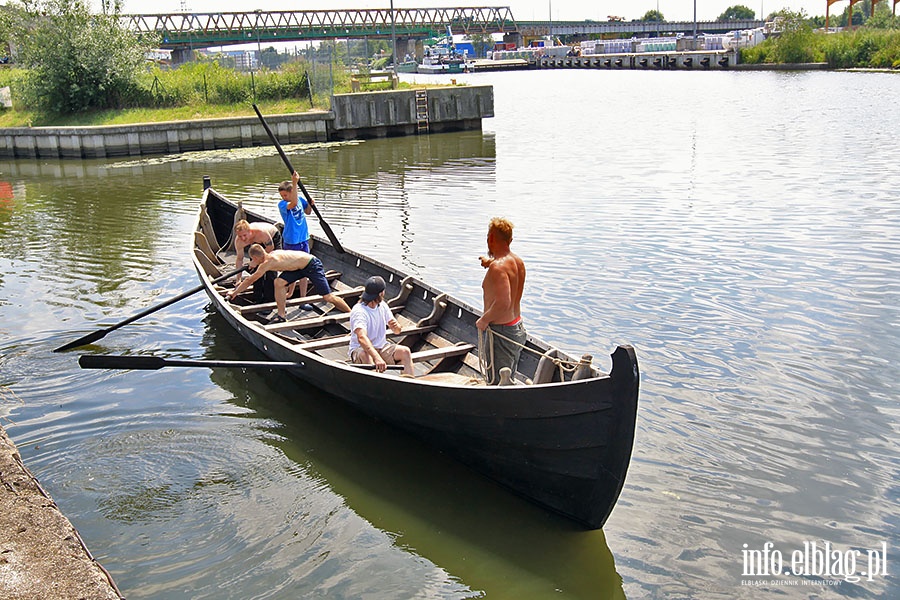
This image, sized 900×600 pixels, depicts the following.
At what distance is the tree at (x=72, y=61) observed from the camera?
3675cm

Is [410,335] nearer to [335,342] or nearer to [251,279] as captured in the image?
[335,342]

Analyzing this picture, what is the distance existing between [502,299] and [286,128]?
94.2 ft

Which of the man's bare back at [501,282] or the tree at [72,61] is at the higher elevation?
the tree at [72,61]

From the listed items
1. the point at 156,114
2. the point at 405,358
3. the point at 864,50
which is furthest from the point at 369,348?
the point at 864,50

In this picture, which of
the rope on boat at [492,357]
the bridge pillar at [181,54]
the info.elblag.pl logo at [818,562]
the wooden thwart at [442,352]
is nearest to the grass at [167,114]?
the wooden thwart at [442,352]

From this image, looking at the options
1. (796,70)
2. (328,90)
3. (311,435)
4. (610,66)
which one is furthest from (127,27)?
(610,66)

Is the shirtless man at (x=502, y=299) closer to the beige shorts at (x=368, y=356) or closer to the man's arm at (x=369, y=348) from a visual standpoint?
the man's arm at (x=369, y=348)

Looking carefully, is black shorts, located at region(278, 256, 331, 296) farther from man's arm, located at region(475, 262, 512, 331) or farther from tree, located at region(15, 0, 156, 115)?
tree, located at region(15, 0, 156, 115)

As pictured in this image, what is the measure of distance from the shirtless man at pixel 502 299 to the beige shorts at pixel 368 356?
1302 millimetres

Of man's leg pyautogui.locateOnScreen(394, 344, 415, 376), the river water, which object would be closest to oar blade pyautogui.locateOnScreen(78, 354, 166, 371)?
the river water

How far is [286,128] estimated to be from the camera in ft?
113

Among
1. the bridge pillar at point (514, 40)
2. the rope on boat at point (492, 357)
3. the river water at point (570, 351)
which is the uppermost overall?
the bridge pillar at point (514, 40)

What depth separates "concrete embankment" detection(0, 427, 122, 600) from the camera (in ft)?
16.7

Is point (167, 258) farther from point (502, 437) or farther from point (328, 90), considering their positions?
point (328, 90)
